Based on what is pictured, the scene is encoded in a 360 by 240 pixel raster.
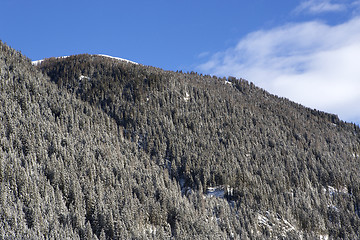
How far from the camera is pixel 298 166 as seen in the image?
501 ft

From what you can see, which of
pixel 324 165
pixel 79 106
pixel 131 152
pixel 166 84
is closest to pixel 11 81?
pixel 79 106

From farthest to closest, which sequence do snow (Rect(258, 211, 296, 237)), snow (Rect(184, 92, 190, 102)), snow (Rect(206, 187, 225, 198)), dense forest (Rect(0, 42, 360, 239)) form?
snow (Rect(184, 92, 190, 102)) → snow (Rect(206, 187, 225, 198)) → snow (Rect(258, 211, 296, 237)) → dense forest (Rect(0, 42, 360, 239))

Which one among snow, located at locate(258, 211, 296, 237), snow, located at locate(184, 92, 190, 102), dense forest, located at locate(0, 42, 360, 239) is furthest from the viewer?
snow, located at locate(184, 92, 190, 102)

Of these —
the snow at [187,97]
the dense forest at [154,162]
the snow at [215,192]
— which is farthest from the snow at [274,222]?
the snow at [187,97]

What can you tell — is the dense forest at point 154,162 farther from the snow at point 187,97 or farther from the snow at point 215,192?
the snow at point 187,97

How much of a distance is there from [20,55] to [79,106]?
57195mm

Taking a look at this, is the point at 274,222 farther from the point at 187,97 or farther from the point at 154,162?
the point at 187,97

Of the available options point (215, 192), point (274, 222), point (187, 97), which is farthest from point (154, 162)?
point (187, 97)

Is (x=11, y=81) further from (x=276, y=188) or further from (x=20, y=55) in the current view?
(x=276, y=188)

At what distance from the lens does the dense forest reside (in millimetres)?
88812

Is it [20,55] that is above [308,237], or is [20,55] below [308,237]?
above

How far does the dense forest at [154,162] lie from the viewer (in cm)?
8881

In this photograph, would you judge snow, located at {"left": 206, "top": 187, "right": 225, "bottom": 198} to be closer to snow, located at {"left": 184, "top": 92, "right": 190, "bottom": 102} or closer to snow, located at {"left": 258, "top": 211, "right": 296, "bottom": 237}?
snow, located at {"left": 258, "top": 211, "right": 296, "bottom": 237}

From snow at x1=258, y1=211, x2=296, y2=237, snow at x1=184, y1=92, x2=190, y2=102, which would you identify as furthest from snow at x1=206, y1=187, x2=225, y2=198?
snow at x1=184, y1=92, x2=190, y2=102
